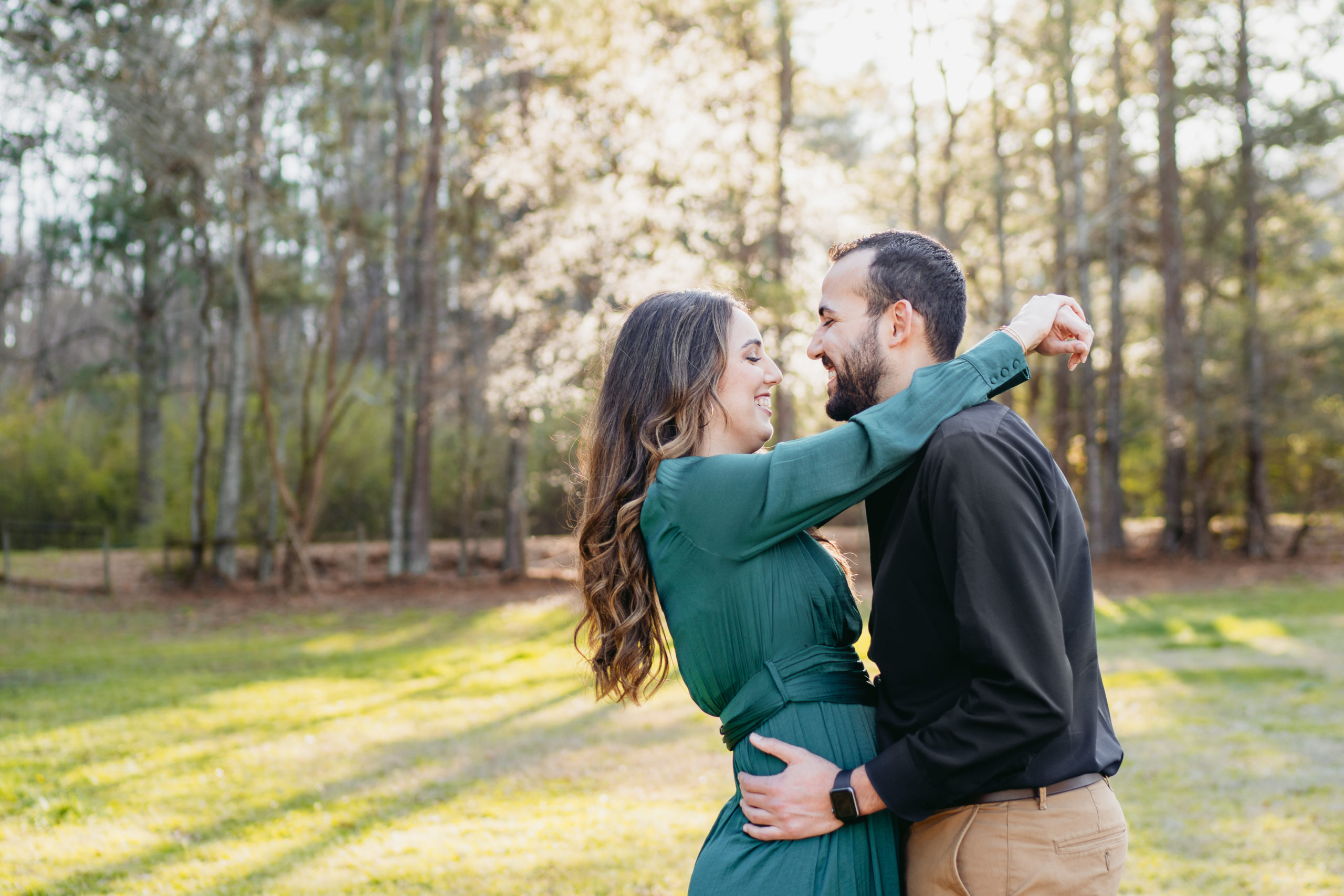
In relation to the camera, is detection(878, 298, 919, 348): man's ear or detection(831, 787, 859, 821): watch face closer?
detection(831, 787, 859, 821): watch face

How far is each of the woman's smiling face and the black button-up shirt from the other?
0.32 meters

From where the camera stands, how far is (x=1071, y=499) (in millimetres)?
1778

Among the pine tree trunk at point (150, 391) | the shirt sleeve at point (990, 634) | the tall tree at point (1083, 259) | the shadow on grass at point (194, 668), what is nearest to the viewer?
the shirt sleeve at point (990, 634)

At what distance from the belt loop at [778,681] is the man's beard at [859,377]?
1.57ft

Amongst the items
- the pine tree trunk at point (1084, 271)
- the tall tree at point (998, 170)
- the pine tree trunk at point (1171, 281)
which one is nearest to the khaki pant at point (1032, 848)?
the tall tree at point (998, 170)

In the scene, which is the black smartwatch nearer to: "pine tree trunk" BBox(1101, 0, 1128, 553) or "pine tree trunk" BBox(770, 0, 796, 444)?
"pine tree trunk" BBox(770, 0, 796, 444)

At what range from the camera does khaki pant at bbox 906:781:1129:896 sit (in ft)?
5.49

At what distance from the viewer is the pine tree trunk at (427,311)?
16.8 m

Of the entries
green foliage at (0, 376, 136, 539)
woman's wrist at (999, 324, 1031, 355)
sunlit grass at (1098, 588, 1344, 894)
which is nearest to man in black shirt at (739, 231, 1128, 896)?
woman's wrist at (999, 324, 1031, 355)

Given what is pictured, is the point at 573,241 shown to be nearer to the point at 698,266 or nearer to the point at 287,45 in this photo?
the point at 698,266

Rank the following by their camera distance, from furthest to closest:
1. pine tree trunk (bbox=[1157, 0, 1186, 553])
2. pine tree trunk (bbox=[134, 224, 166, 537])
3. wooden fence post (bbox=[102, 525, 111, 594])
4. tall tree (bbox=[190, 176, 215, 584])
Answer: pine tree trunk (bbox=[134, 224, 166, 537])
pine tree trunk (bbox=[1157, 0, 1186, 553])
tall tree (bbox=[190, 176, 215, 584])
wooden fence post (bbox=[102, 525, 111, 594])

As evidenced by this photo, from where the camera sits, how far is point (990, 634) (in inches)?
60.6

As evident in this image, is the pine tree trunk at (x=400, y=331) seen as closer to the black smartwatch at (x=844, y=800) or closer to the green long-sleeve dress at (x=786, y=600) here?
the green long-sleeve dress at (x=786, y=600)

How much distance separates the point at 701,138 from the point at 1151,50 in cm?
1066
